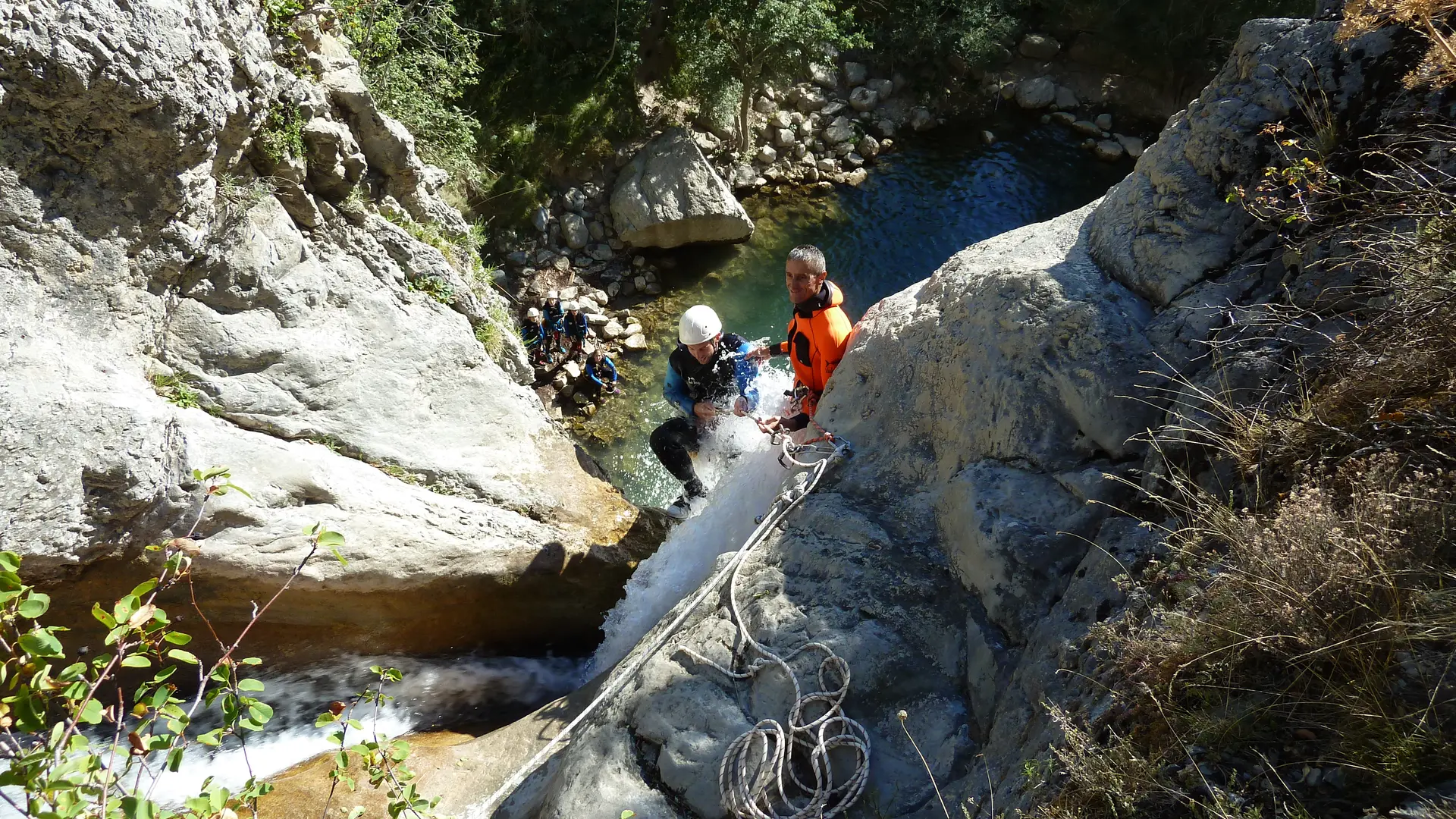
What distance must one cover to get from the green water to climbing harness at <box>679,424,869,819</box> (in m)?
4.87

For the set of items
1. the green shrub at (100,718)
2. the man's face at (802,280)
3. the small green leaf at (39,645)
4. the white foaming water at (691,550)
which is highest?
the small green leaf at (39,645)

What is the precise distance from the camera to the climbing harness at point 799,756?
3.01 meters

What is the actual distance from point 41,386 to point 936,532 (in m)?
4.15

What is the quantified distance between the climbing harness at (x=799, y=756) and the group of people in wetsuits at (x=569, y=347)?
586cm

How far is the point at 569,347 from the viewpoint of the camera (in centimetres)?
900

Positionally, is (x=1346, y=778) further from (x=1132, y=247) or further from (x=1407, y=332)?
(x=1132, y=247)

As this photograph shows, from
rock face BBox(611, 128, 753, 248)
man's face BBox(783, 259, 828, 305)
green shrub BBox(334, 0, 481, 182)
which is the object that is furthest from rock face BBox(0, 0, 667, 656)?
rock face BBox(611, 128, 753, 248)

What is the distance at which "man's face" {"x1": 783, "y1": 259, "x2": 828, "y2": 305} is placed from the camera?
4.87 metres

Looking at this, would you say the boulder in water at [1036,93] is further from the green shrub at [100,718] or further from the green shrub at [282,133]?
the green shrub at [100,718]

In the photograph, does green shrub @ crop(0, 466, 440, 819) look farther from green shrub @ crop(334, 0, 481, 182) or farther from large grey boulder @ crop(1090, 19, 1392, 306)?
green shrub @ crop(334, 0, 481, 182)

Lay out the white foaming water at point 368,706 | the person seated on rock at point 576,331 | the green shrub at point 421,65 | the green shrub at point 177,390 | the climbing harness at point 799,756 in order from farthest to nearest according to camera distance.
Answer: the person seated on rock at point 576,331, the green shrub at point 421,65, the white foaming water at point 368,706, the green shrub at point 177,390, the climbing harness at point 799,756

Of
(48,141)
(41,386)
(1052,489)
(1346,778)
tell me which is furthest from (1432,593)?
(48,141)

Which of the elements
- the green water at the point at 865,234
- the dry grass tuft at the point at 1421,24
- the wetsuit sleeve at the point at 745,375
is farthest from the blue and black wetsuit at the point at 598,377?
the dry grass tuft at the point at 1421,24

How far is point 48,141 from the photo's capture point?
3889 millimetres
